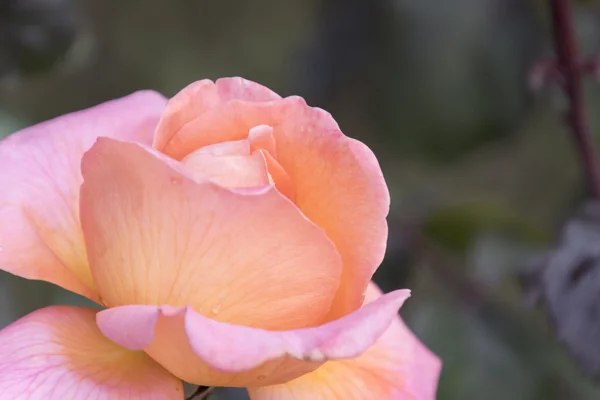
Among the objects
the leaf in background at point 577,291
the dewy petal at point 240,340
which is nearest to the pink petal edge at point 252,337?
the dewy petal at point 240,340

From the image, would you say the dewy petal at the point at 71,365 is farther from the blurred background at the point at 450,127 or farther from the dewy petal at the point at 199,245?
the blurred background at the point at 450,127

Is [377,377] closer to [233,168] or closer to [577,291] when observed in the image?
[233,168]

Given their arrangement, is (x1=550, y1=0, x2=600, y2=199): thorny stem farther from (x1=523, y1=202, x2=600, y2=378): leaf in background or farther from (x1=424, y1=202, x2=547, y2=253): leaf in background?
(x1=424, y1=202, x2=547, y2=253): leaf in background

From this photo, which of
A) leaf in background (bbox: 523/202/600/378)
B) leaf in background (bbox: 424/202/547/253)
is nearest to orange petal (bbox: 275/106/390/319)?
leaf in background (bbox: 523/202/600/378)

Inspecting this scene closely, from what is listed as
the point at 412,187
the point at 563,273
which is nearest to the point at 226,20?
the point at 412,187

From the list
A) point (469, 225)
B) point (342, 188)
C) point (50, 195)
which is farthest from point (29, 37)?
point (469, 225)

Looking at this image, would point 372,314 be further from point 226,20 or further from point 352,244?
point 226,20
